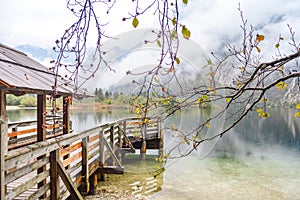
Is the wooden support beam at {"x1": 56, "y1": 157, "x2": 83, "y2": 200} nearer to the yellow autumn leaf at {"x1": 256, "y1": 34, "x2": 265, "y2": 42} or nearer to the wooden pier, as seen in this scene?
the wooden pier

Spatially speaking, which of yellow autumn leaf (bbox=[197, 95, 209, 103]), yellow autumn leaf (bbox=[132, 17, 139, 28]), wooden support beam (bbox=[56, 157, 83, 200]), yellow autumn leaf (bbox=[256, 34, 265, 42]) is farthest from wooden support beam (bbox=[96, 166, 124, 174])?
yellow autumn leaf (bbox=[132, 17, 139, 28])

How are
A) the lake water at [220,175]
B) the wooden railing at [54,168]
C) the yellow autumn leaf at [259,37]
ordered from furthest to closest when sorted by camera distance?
the lake water at [220,175]
the wooden railing at [54,168]
the yellow autumn leaf at [259,37]

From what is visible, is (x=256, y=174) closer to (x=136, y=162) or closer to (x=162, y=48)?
(x=136, y=162)

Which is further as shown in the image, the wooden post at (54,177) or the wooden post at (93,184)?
the wooden post at (93,184)

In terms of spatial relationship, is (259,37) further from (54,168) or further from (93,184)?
(93,184)

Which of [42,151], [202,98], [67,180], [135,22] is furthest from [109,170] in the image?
[135,22]

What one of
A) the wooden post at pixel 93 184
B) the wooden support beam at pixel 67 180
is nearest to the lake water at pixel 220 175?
the wooden post at pixel 93 184

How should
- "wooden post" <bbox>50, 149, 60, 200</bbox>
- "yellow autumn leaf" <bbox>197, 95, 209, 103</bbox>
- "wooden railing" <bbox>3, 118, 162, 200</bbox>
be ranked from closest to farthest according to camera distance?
"yellow autumn leaf" <bbox>197, 95, 209, 103</bbox>
"wooden railing" <bbox>3, 118, 162, 200</bbox>
"wooden post" <bbox>50, 149, 60, 200</bbox>

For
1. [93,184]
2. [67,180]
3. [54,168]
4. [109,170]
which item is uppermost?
[54,168]

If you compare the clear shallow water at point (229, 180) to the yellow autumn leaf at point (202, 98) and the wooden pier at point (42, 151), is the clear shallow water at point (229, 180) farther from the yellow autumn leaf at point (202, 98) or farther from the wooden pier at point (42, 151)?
the yellow autumn leaf at point (202, 98)

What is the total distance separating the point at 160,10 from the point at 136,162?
10054mm

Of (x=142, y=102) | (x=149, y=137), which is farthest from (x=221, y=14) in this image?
(x=149, y=137)

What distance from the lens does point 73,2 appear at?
43.1 inches

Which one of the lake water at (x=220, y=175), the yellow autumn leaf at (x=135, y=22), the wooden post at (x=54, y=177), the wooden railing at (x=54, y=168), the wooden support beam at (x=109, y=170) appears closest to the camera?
the yellow autumn leaf at (x=135, y=22)
